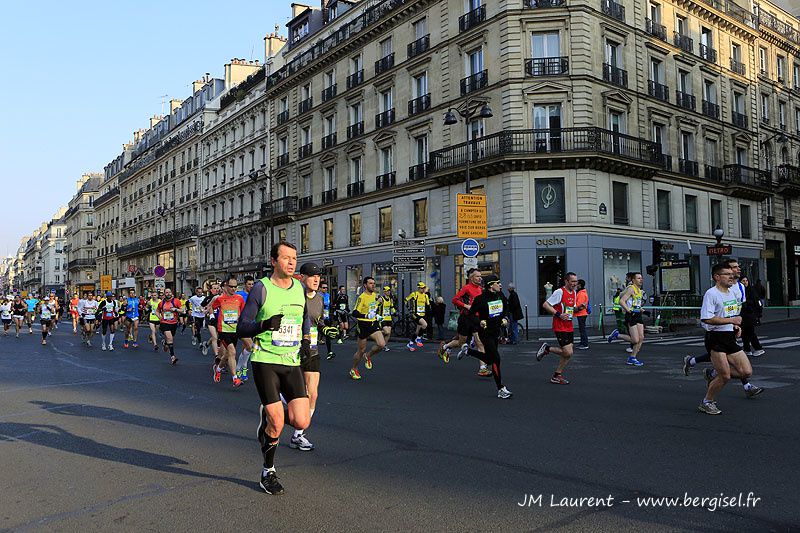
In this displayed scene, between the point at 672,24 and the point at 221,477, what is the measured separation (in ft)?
109

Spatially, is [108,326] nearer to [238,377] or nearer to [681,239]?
[238,377]

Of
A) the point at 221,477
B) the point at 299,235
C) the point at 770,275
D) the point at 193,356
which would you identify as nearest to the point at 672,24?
the point at 770,275

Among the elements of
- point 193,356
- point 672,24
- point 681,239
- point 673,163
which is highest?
point 672,24

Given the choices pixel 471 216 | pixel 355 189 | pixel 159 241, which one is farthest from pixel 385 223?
pixel 159 241

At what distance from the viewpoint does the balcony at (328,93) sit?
127 ft

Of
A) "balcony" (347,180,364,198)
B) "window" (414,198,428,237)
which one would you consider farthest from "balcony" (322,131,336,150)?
"window" (414,198,428,237)

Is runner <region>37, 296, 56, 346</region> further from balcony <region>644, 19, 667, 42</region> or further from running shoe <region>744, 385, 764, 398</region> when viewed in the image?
balcony <region>644, 19, 667, 42</region>

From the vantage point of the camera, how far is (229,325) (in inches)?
433

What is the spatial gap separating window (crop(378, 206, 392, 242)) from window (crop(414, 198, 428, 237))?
6.60 feet

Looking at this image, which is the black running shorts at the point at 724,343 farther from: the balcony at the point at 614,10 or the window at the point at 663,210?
the window at the point at 663,210

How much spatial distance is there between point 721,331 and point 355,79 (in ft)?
105

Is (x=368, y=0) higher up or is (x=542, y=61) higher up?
(x=368, y=0)

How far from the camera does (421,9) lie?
32.5 meters

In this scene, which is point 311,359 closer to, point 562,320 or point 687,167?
point 562,320
